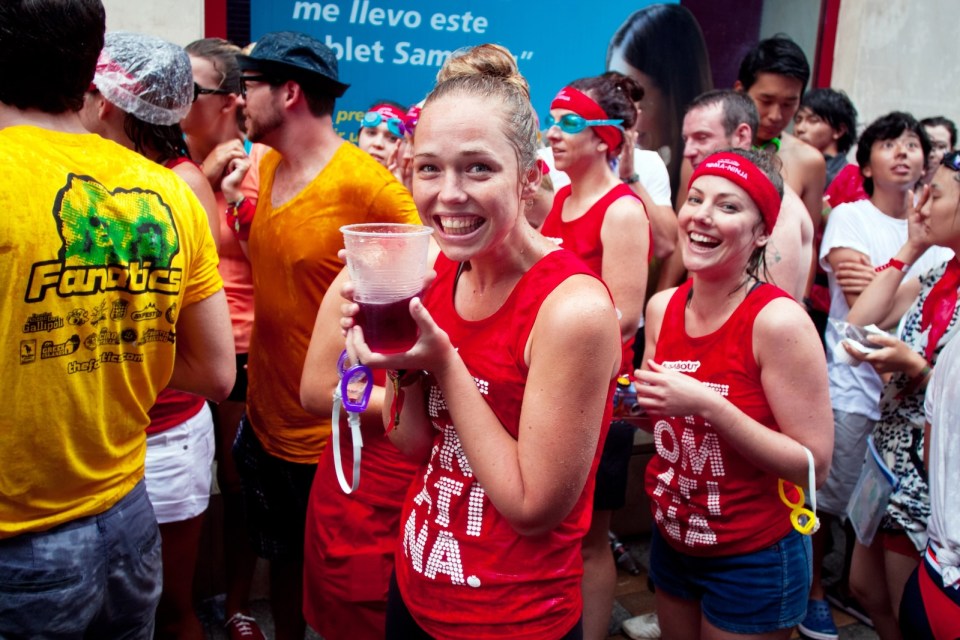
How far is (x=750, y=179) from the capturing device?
262cm

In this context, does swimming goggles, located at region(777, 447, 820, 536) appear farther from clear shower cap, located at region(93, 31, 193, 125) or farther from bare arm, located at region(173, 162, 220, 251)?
clear shower cap, located at region(93, 31, 193, 125)

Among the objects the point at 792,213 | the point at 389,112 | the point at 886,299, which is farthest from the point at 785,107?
the point at 389,112

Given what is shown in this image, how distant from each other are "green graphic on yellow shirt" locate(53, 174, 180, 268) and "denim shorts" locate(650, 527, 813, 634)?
182 cm

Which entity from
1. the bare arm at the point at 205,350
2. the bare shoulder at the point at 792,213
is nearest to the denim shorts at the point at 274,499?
the bare arm at the point at 205,350

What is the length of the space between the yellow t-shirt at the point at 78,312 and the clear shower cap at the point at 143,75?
90 cm

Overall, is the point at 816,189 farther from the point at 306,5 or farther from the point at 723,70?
the point at 306,5

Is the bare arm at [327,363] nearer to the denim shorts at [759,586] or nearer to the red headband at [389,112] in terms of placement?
the denim shorts at [759,586]

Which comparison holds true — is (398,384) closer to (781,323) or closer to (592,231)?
(781,323)

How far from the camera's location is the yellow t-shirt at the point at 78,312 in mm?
1854

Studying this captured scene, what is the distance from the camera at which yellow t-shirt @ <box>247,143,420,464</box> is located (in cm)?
304

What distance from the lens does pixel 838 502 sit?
13.5 ft

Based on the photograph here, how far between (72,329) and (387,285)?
2.72 feet

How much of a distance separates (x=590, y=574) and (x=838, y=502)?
1452mm

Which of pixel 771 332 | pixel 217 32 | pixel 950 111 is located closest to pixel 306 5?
pixel 217 32
